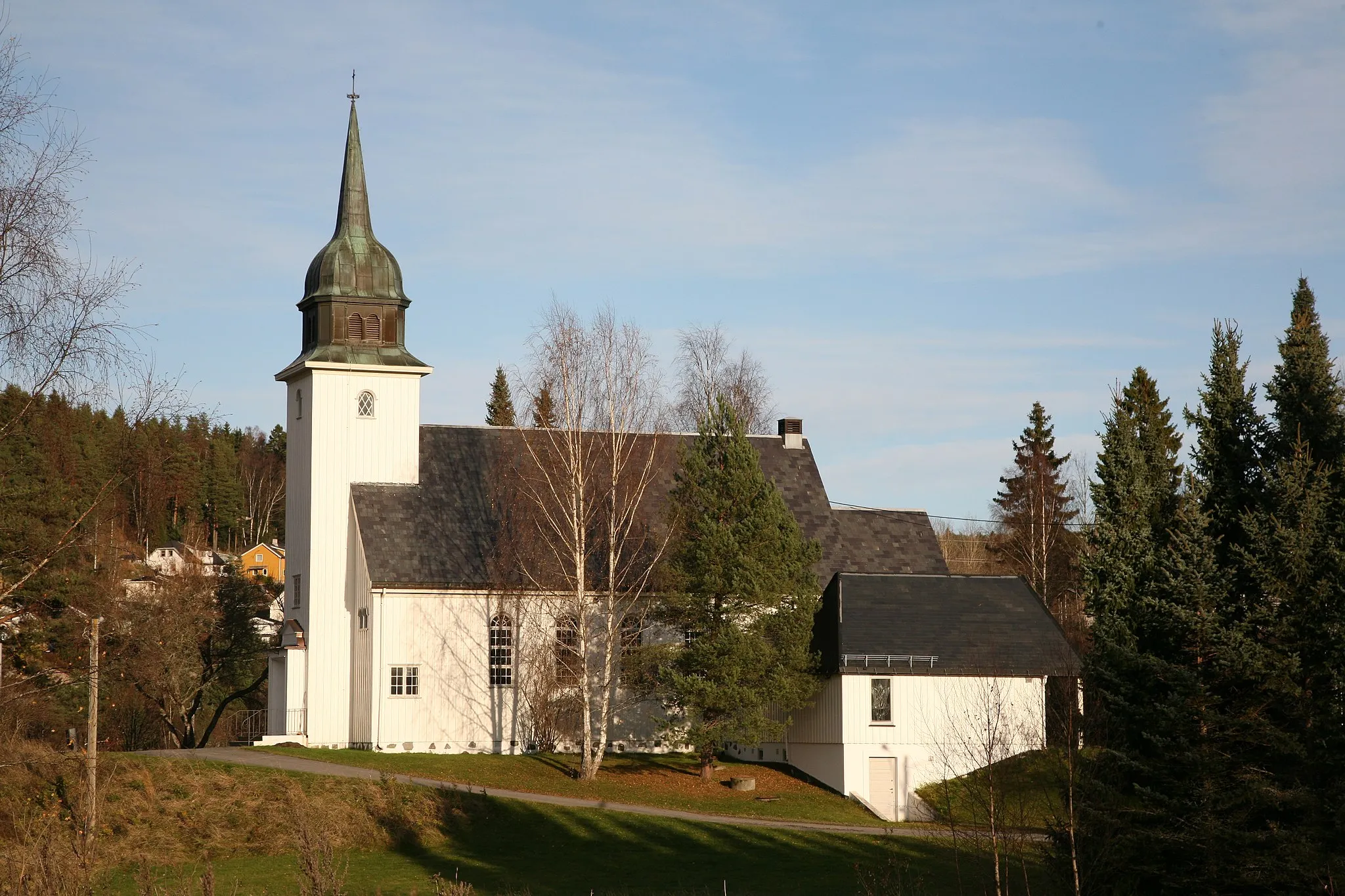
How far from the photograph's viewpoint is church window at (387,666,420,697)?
41125mm

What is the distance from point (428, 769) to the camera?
1480 inches

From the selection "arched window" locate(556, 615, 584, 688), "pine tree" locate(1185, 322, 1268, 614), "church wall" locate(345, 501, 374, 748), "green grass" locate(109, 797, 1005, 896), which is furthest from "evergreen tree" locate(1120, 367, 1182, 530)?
"church wall" locate(345, 501, 374, 748)

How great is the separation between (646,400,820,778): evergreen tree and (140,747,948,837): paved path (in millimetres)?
3477

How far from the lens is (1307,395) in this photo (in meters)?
22.1

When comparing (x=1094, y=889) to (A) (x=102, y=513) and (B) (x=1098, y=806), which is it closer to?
(B) (x=1098, y=806)

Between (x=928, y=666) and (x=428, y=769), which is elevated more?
(x=928, y=666)

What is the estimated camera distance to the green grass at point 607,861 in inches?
1070

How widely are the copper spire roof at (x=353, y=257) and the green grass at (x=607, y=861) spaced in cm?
1653

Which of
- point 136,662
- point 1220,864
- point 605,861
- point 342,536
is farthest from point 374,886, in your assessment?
point 136,662

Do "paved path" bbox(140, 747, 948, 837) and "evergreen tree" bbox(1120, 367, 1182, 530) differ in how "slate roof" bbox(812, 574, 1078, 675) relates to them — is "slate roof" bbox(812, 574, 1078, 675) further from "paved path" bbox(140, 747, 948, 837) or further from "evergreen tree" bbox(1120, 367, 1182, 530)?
"evergreen tree" bbox(1120, 367, 1182, 530)

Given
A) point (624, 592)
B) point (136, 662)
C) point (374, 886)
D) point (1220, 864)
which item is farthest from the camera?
point (136, 662)

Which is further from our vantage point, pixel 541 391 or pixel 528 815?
pixel 541 391

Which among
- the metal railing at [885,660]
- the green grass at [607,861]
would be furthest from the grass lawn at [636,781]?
the metal railing at [885,660]

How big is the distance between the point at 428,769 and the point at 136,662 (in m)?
14.9
